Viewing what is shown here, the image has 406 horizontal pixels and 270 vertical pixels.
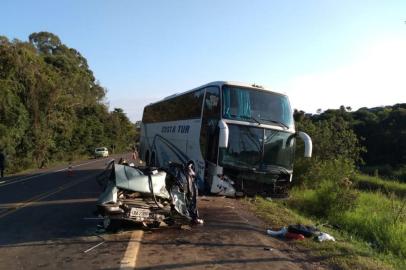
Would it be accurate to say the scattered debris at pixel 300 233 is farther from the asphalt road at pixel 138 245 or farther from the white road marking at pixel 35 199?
the white road marking at pixel 35 199

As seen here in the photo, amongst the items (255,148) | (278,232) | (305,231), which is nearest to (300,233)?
(305,231)

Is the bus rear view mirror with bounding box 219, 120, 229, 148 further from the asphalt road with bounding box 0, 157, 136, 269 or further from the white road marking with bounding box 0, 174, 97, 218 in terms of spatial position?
the white road marking with bounding box 0, 174, 97, 218

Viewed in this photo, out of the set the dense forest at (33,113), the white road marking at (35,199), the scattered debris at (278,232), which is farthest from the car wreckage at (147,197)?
the dense forest at (33,113)

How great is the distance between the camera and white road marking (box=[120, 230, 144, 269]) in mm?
7325

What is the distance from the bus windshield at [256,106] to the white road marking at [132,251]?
5.91m

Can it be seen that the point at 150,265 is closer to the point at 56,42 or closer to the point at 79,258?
the point at 79,258

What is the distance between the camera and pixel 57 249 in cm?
851

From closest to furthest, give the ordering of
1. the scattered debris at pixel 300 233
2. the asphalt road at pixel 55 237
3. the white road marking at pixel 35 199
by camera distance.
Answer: the asphalt road at pixel 55 237
the scattered debris at pixel 300 233
the white road marking at pixel 35 199

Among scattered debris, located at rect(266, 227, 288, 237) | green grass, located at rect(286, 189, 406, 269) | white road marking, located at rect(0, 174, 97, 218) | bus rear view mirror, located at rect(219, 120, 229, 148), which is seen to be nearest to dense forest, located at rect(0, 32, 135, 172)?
white road marking, located at rect(0, 174, 97, 218)

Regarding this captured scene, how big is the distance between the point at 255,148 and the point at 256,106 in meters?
1.31

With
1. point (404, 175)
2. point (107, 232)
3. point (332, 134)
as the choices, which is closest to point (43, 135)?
point (332, 134)

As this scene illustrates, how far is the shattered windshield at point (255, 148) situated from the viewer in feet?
47.8

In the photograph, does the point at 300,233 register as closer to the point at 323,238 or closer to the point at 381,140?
the point at 323,238

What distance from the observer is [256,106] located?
49.2 feet
